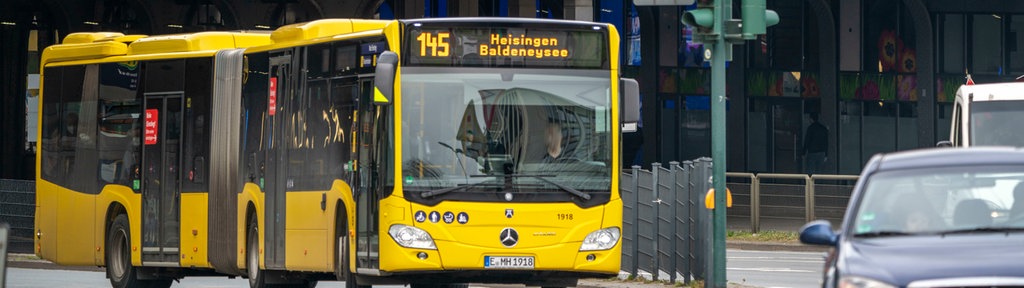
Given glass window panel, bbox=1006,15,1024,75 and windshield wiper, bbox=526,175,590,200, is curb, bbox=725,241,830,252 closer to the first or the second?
windshield wiper, bbox=526,175,590,200

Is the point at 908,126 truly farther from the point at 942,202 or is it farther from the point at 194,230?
the point at 942,202

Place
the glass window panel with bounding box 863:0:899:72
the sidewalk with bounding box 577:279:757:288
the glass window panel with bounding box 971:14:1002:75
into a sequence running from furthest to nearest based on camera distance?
the glass window panel with bounding box 971:14:1002:75 < the glass window panel with bounding box 863:0:899:72 < the sidewalk with bounding box 577:279:757:288

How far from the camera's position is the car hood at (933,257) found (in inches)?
357

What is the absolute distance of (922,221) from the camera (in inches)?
403

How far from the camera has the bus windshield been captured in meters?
16.2

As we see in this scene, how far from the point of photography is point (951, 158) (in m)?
10.6

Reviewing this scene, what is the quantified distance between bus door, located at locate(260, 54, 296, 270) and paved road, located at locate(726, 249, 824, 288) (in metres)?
5.45

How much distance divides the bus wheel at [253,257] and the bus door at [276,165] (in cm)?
35

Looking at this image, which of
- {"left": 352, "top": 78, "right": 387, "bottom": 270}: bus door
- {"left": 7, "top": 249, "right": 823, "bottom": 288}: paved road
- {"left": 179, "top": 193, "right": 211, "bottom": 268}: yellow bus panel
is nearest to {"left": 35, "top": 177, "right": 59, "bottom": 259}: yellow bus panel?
{"left": 7, "top": 249, "right": 823, "bottom": 288}: paved road

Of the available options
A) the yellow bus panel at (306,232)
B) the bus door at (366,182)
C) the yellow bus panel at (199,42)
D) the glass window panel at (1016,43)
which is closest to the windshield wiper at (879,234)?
the bus door at (366,182)

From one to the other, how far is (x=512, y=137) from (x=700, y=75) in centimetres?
3428

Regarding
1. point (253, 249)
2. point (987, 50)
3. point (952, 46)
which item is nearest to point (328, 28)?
point (253, 249)

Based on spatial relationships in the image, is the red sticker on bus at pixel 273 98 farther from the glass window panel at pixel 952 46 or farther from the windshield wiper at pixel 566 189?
the glass window panel at pixel 952 46

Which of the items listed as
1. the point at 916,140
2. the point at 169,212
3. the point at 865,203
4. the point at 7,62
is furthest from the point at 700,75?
the point at 865,203
